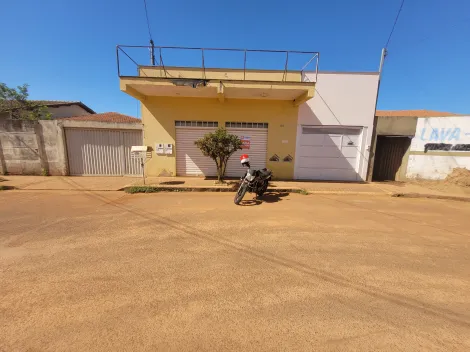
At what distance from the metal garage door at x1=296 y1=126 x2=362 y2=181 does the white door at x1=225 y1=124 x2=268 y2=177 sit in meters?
1.69

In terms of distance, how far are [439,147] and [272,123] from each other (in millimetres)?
7397

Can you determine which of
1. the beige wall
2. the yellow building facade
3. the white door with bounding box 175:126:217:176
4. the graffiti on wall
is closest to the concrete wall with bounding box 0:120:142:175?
the beige wall

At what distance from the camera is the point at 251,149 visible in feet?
31.1

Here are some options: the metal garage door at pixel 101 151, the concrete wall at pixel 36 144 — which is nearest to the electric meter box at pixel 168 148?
the metal garage door at pixel 101 151

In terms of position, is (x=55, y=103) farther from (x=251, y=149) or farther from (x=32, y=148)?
(x=251, y=149)

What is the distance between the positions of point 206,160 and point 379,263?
7.66 m

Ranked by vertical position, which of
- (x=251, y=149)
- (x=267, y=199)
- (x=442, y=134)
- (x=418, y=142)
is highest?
(x=442, y=134)

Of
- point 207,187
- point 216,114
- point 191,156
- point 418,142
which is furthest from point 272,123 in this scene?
point 418,142

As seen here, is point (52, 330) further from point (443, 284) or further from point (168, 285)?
point (443, 284)

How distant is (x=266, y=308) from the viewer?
6.90 ft

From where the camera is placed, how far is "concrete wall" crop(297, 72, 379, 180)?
A: 29.4ft

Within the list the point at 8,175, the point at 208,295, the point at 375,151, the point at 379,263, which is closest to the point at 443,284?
the point at 379,263

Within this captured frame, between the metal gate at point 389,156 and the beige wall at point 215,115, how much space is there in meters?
4.51

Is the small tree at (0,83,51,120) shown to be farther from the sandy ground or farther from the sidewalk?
the sandy ground
